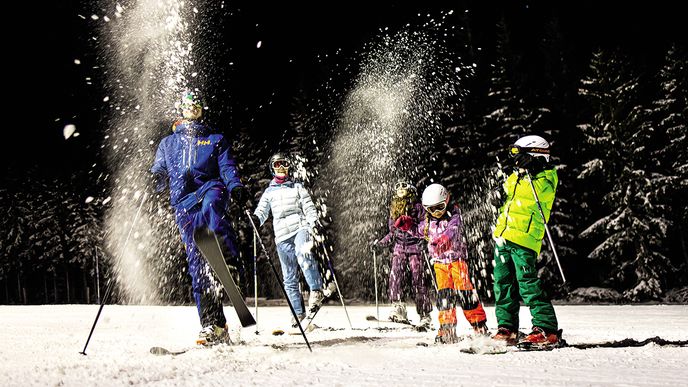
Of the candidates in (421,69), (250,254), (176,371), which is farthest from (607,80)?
(176,371)

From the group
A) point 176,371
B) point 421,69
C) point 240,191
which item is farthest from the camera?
point 421,69

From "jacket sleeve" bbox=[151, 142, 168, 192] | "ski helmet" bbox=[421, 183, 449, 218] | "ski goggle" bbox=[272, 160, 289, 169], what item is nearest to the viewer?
"jacket sleeve" bbox=[151, 142, 168, 192]

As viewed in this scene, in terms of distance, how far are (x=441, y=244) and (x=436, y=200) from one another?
56 cm

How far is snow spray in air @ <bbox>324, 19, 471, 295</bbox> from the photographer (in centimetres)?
2386

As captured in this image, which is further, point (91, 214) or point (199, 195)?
point (91, 214)

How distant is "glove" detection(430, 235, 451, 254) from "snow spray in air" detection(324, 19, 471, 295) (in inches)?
625

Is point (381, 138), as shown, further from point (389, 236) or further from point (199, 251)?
point (199, 251)

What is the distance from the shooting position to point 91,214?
147ft

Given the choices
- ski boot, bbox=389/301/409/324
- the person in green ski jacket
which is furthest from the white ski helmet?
ski boot, bbox=389/301/409/324

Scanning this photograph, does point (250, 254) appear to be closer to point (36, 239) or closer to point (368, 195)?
point (368, 195)

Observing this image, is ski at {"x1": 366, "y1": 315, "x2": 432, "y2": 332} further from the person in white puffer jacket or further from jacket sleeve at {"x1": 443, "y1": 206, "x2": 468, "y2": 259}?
jacket sleeve at {"x1": 443, "y1": 206, "x2": 468, "y2": 259}

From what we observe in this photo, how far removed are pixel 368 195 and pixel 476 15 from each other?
535 inches

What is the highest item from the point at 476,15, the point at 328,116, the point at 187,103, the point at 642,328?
the point at 476,15

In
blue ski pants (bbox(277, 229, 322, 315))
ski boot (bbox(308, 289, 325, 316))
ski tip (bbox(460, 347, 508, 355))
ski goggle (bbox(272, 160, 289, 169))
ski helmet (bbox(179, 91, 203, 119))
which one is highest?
ski helmet (bbox(179, 91, 203, 119))
